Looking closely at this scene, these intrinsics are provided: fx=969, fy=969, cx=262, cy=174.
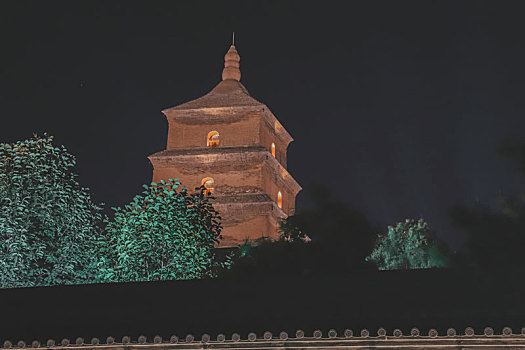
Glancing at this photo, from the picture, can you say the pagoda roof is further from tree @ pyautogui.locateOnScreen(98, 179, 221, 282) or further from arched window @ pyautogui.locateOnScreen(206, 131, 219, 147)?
tree @ pyautogui.locateOnScreen(98, 179, 221, 282)

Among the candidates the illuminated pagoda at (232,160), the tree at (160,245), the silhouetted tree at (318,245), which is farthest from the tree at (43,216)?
the illuminated pagoda at (232,160)

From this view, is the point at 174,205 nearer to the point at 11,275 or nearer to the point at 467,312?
the point at 11,275

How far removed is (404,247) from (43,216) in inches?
652

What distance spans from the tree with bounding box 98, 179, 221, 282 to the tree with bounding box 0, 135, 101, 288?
91 cm

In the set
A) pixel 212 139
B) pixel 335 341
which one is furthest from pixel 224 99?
pixel 335 341

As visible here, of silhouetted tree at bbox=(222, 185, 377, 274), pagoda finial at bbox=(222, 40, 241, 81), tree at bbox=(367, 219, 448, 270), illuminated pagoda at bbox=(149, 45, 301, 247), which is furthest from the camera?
pagoda finial at bbox=(222, 40, 241, 81)

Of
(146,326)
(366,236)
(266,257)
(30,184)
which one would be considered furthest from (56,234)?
(146,326)

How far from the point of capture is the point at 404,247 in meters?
36.8

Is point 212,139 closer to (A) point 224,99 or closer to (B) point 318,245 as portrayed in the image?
(A) point 224,99

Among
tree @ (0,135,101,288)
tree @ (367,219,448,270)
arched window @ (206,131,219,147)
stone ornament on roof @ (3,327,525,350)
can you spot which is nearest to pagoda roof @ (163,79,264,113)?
arched window @ (206,131,219,147)

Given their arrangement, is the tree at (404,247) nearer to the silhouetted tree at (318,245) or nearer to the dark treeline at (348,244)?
the dark treeline at (348,244)

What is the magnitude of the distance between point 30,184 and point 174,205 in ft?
12.1

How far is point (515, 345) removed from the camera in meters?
9.94

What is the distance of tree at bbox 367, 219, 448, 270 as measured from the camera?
3514 centimetres
